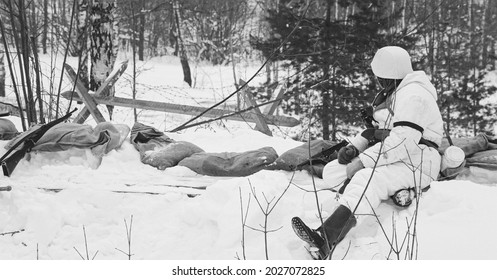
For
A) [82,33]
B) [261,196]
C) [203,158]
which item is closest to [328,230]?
[261,196]

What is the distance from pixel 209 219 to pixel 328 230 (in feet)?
2.87

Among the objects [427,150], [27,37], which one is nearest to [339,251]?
[427,150]

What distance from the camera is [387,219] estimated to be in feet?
11.0

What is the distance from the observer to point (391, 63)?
3613mm

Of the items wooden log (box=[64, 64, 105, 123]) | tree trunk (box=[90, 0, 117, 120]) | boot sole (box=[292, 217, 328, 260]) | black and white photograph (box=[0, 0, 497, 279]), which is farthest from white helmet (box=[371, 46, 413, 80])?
tree trunk (box=[90, 0, 117, 120])

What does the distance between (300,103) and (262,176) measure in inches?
480

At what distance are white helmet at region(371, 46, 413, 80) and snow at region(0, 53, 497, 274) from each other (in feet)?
2.72

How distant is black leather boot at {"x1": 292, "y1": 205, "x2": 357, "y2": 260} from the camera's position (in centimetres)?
295

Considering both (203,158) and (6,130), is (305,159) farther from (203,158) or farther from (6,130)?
(6,130)

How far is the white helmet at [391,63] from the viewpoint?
142 inches

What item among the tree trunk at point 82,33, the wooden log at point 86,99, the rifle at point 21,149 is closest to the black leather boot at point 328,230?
the rifle at point 21,149

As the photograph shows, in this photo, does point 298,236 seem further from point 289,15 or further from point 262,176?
point 289,15

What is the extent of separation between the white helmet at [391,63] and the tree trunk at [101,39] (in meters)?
6.98

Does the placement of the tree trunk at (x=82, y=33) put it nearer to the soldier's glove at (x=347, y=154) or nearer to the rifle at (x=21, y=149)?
the rifle at (x=21, y=149)
